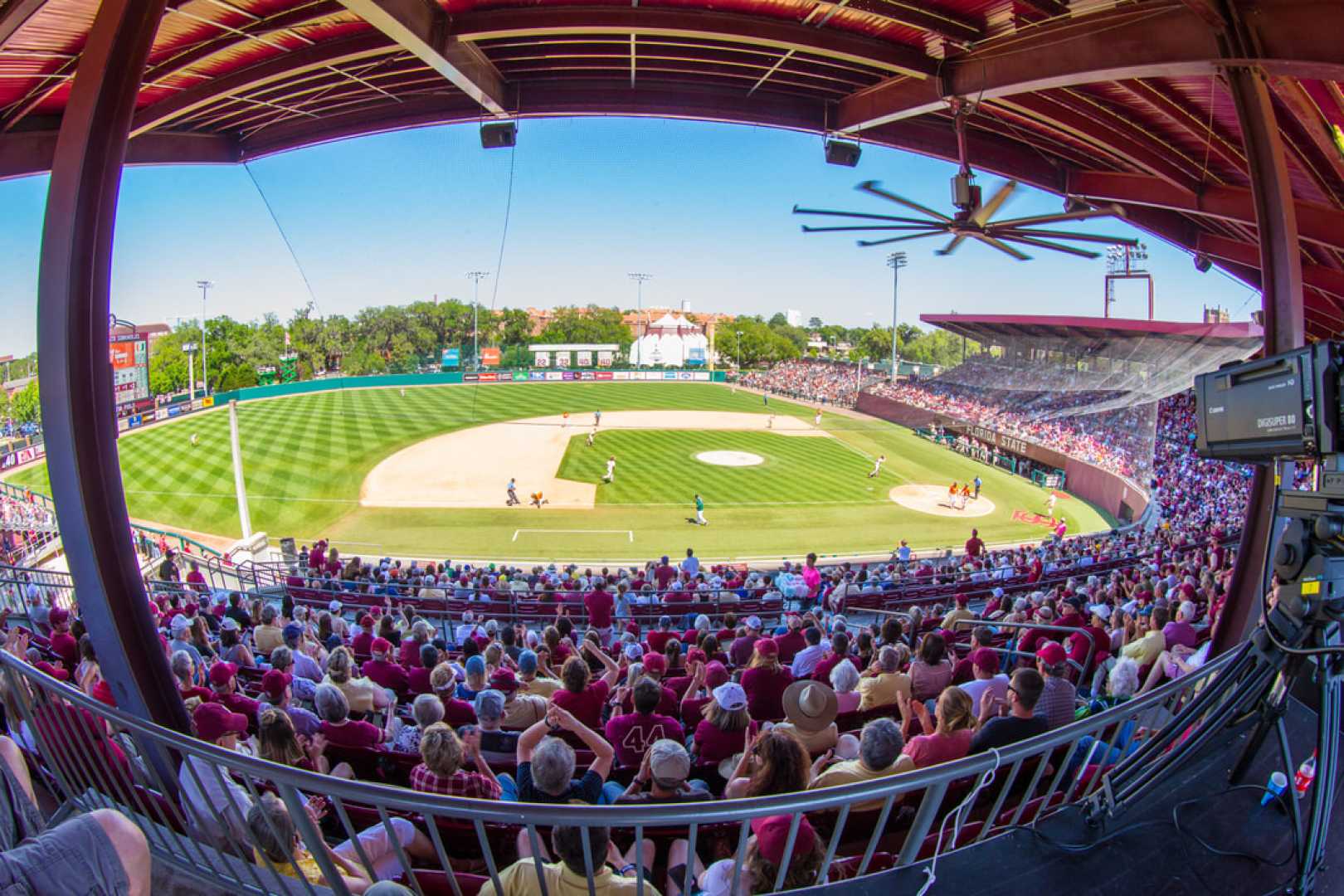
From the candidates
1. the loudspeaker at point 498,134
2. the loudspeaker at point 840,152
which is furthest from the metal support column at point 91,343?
the loudspeaker at point 840,152

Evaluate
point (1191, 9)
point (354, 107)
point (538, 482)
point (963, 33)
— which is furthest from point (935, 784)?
point (538, 482)

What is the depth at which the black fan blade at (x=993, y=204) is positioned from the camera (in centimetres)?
789

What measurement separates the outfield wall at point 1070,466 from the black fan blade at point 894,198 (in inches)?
840

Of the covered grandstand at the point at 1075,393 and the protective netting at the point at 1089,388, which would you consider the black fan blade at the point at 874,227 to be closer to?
the protective netting at the point at 1089,388

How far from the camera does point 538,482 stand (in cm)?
2866

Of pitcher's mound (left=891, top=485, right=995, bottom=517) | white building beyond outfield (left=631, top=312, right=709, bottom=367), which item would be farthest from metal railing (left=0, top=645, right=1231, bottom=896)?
white building beyond outfield (left=631, top=312, right=709, bottom=367)

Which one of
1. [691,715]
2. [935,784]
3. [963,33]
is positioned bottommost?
[691,715]

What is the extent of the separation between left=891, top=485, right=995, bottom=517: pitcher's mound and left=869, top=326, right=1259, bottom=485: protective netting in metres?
6.46

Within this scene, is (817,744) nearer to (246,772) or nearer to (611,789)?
(611,789)

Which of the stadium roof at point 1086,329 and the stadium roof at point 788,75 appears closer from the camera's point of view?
the stadium roof at point 788,75

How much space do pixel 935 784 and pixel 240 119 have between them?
14.2m

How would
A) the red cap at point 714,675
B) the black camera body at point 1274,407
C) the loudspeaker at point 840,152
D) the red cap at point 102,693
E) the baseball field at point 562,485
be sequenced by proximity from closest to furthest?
→ 1. the black camera body at point 1274,407
2. the red cap at point 102,693
3. the red cap at point 714,675
4. the loudspeaker at point 840,152
5. the baseball field at point 562,485

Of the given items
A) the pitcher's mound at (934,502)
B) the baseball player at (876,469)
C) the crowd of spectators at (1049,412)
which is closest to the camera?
the pitcher's mound at (934,502)

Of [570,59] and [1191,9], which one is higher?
[570,59]
